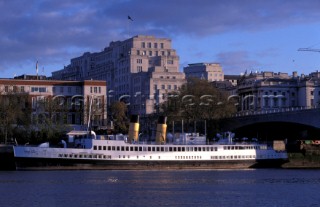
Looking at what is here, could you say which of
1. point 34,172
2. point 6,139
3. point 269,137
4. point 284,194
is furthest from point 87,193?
point 269,137

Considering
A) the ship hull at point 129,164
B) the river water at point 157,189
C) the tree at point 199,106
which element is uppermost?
the tree at point 199,106

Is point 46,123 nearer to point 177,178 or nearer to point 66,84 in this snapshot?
point 66,84

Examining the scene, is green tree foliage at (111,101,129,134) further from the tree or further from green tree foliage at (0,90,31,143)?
green tree foliage at (0,90,31,143)

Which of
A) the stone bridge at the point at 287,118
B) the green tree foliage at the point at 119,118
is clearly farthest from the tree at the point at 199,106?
the green tree foliage at the point at 119,118

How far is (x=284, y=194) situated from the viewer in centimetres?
6956

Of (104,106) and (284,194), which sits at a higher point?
(104,106)

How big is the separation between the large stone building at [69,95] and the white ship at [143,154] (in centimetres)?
3614

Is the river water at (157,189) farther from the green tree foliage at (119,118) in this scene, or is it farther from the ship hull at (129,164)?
the green tree foliage at (119,118)

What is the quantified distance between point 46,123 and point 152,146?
30544mm

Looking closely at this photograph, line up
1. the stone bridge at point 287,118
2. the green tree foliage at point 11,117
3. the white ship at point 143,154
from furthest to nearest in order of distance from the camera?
the green tree foliage at point 11,117 → the stone bridge at point 287,118 → the white ship at point 143,154

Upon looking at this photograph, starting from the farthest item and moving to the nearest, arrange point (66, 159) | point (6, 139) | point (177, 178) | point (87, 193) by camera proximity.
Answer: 1. point (6, 139)
2. point (66, 159)
3. point (177, 178)
4. point (87, 193)

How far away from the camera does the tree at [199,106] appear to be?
15350 centimetres

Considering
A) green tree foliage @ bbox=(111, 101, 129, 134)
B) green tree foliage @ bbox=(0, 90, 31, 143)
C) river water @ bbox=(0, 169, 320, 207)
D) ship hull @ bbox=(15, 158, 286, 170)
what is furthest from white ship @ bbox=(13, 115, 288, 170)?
green tree foliage @ bbox=(111, 101, 129, 134)

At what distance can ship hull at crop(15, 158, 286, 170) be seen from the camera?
102375 mm
